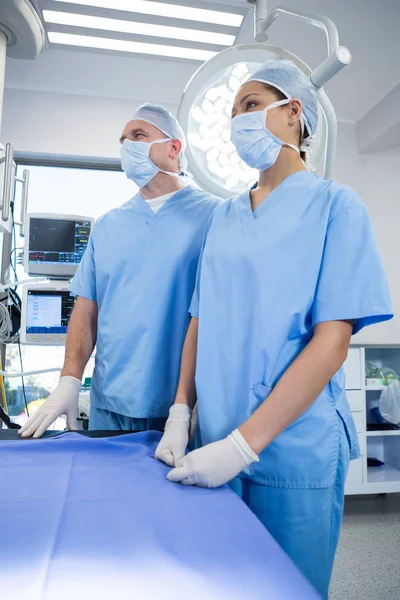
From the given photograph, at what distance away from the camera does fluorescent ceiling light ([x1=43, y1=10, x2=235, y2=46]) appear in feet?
5.63

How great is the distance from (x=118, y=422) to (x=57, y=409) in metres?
0.18

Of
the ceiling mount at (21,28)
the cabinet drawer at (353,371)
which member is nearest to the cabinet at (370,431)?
the cabinet drawer at (353,371)

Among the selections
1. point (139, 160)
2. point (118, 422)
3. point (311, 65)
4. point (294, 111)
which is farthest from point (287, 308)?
point (311, 65)

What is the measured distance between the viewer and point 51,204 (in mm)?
3324

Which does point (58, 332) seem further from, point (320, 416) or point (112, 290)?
point (320, 416)

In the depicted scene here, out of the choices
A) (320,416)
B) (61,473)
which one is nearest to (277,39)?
(320,416)

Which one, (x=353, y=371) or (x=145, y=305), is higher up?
(x=145, y=305)

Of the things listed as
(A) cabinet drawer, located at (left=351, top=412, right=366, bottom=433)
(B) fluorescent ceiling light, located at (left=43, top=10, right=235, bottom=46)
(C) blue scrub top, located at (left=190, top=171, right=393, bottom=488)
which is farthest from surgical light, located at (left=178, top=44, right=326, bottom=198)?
(A) cabinet drawer, located at (left=351, top=412, right=366, bottom=433)

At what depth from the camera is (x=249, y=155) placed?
42.3 inches

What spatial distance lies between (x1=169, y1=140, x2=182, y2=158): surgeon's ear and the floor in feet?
5.75

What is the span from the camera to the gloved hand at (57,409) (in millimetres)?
1089

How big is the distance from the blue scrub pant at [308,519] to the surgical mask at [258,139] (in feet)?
2.02

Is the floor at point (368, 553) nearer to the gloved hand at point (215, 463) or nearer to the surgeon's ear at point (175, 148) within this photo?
the gloved hand at point (215, 463)

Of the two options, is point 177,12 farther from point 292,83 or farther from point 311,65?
point 311,65
